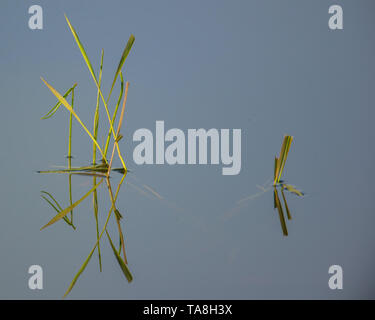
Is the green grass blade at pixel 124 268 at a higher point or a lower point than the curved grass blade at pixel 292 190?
lower

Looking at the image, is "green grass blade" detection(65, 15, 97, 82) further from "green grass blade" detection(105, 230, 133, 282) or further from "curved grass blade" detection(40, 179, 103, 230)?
"green grass blade" detection(105, 230, 133, 282)

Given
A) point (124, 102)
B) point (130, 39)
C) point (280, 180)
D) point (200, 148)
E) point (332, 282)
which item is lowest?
point (332, 282)

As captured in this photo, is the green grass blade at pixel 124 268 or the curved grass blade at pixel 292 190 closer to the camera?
the green grass blade at pixel 124 268

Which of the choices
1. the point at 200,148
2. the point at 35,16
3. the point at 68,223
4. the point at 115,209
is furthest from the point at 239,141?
the point at 35,16

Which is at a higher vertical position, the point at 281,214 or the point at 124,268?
the point at 281,214

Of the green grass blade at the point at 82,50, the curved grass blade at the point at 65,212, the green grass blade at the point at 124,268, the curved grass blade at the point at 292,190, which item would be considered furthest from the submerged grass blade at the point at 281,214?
the green grass blade at the point at 82,50

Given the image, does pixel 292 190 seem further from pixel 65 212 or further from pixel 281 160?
pixel 65 212

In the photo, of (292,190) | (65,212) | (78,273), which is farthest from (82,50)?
(292,190)

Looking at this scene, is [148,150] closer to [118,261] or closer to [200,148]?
[200,148]

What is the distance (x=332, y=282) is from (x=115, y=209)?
0.65 metres

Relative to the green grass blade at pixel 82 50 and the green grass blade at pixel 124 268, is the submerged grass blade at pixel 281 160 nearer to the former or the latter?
the green grass blade at pixel 124 268

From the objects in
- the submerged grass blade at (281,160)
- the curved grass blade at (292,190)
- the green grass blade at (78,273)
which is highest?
the submerged grass blade at (281,160)

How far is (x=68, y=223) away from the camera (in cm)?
92

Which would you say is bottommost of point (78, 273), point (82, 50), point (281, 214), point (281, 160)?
point (78, 273)
